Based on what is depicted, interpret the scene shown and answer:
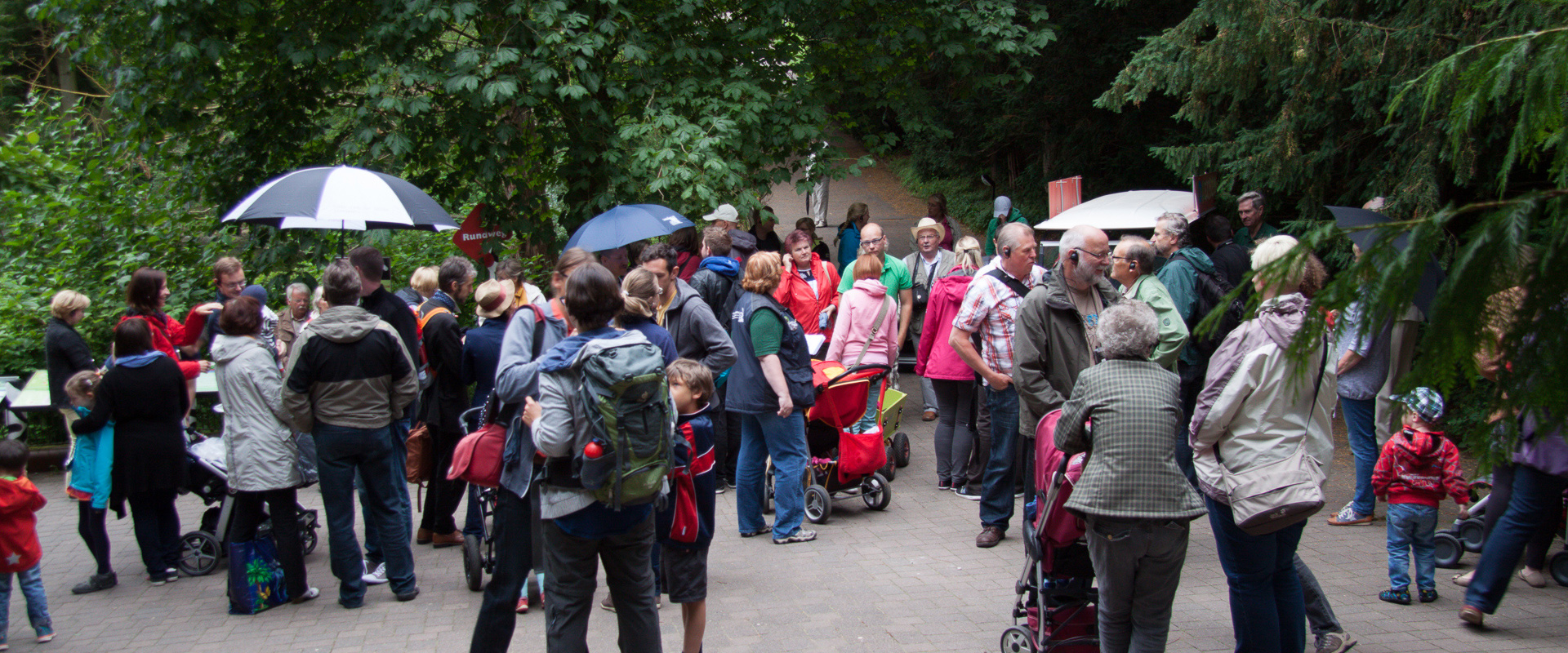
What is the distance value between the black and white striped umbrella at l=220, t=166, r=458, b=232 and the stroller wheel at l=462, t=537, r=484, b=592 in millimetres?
1937

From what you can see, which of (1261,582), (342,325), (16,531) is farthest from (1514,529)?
(16,531)

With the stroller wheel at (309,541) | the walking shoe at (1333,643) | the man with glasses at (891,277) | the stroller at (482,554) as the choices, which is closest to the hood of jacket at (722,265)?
the man with glasses at (891,277)

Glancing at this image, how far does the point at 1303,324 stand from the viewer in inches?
82.6

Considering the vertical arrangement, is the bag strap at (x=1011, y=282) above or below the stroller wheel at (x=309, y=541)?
above

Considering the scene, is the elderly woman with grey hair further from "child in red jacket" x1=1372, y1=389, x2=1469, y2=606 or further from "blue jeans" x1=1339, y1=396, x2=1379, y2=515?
"blue jeans" x1=1339, y1=396, x2=1379, y2=515

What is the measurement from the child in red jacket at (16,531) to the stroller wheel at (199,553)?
1.07 meters

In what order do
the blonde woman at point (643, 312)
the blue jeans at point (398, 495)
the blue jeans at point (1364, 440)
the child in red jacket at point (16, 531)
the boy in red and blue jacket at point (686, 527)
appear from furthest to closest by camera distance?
the blue jeans at point (1364, 440) < the blue jeans at point (398, 495) < the child in red jacket at point (16, 531) < the blonde woman at point (643, 312) < the boy in red and blue jacket at point (686, 527)

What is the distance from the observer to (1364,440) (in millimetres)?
6379

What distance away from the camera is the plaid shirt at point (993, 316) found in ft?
19.7

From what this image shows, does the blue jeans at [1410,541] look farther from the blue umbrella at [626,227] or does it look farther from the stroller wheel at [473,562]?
the stroller wheel at [473,562]

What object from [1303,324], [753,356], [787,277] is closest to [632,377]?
[1303,324]

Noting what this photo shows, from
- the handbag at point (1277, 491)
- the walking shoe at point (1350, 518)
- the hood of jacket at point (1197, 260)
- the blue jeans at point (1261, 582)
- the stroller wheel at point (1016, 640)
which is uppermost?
the hood of jacket at point (1197, 260)

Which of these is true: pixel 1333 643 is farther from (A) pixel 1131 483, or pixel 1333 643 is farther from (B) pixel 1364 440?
(B) pixel 1364 440

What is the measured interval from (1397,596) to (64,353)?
8024mm
